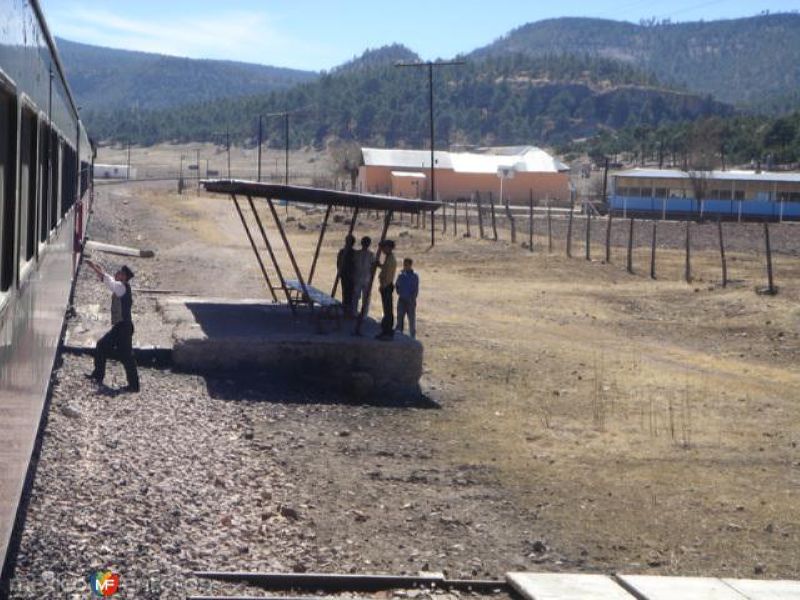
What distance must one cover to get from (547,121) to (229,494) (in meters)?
172

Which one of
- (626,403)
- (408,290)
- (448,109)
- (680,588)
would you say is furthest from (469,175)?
(448,109)

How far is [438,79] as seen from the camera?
7470 inches

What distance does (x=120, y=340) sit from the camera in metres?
13.2

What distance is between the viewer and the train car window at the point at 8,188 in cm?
507

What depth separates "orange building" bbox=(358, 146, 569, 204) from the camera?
86.2 metres

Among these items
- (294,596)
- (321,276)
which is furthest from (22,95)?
(321,276)

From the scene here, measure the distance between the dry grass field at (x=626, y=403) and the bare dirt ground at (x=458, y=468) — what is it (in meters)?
0.04

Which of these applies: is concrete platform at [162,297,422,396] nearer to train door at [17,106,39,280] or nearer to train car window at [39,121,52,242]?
train car window at [39,121,52,242]

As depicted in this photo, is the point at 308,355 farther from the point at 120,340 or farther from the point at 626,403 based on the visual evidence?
the point at 626,403

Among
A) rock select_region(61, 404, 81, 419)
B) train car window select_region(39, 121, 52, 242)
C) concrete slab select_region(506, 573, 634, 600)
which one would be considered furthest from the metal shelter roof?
concrete slab select_region(506, 573, 634, 600)

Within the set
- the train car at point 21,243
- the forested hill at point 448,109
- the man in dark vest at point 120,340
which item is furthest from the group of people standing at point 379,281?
the forested hill at point 448,109

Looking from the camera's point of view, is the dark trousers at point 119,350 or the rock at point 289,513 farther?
the dark trousers at point 119,350

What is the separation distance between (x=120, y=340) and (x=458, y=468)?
373cm

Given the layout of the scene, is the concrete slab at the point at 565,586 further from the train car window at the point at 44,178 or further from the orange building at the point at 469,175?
the orange building at the point at 469,175
